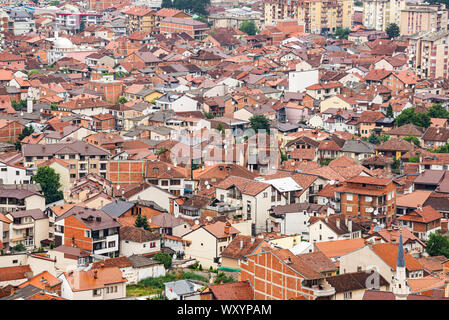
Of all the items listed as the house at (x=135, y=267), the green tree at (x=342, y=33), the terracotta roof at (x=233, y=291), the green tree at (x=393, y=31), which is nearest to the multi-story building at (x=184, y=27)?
the green tree at (x=342, y=33)

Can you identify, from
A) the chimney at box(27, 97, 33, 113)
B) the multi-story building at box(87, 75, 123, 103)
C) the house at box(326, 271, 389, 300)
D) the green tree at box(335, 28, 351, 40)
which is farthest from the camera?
the green tree at box(335, 28, 351, 40)

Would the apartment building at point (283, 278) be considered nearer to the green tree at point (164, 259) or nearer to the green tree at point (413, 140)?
the green tree at point (164, 259)

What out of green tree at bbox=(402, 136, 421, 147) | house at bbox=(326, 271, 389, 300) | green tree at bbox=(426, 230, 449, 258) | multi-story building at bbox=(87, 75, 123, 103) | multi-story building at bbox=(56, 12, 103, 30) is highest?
multi-story building at bbox=(56, 12, 103, 30)

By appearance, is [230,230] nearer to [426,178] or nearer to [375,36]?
[426,178]

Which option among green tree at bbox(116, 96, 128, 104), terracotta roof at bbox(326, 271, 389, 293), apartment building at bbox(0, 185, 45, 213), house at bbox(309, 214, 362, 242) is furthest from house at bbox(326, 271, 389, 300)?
green tree at bbox(116, 96, 128, 104)

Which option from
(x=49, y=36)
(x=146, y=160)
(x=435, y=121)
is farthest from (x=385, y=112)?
(x=49, y=36)

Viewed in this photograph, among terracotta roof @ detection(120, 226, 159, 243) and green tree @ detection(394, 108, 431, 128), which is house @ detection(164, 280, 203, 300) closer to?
terracotta roof @ detection(120, 226, 159, 243)

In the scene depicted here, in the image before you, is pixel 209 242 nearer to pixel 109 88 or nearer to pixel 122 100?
pixel 122 100

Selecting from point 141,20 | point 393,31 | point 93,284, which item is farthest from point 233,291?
point 141,20
